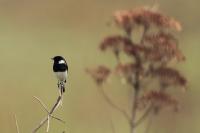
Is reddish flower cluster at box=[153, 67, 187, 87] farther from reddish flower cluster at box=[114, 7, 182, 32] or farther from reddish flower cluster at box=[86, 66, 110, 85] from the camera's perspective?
reddish flower cluster at box=[86, 66, 110, 85]

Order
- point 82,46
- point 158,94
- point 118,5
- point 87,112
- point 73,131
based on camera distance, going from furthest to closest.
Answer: point 118,5
point 82,46
point 87,112
point 73,131
point 158,94

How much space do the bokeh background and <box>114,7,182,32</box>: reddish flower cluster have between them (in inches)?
84.0

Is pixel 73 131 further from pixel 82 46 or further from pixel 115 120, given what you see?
pixel 82 46

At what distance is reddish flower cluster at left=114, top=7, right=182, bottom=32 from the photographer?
11.0 m

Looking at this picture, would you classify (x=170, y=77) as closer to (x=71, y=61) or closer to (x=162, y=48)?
(x=162, y=48)

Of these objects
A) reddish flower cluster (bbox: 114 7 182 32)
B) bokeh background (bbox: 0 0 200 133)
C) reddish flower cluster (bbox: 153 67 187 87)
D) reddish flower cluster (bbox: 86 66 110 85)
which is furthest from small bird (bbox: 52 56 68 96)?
bokeh background (bbox: 0 0 200 133)

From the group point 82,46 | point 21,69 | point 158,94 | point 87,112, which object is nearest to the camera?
point 158,94

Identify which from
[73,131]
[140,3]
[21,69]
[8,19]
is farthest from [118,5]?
[73,131]

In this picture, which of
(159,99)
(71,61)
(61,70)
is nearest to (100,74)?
(159,99)

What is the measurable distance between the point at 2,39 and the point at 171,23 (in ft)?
38.8

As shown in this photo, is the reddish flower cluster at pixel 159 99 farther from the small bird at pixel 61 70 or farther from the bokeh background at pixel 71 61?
the small bird at pixel 61 70

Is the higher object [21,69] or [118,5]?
[118,5]

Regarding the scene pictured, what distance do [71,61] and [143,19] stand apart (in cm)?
922

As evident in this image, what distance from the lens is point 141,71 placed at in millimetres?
11328
